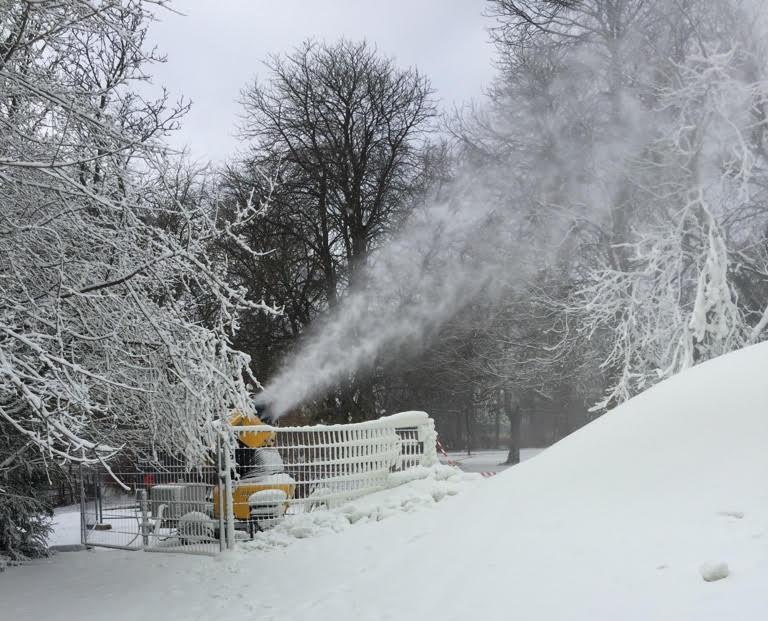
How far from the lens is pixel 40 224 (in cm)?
641

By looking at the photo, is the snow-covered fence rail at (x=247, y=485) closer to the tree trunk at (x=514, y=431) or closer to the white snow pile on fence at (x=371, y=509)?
the white snow pile on fence at (x=371, y=509)

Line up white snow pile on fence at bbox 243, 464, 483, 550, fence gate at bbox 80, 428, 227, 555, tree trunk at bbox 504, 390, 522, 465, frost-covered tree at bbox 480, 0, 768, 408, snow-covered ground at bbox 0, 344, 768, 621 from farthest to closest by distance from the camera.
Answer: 1. tree trunk at bbox 504, 390, 522, 465
2. frost-covered tree at bbox 480, 0, 768, 408
3. fence gate at bbox 80, 428, 227, 555
4. white snow pile on fence at bbox 243, 464, 483, 550
5. snow-covered ground at bbox 0, 344, 768, 621

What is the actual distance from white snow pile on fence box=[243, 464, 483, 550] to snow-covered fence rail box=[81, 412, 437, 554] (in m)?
0.27

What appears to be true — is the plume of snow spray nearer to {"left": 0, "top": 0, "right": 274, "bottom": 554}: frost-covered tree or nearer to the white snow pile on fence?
the white snow pile on fence

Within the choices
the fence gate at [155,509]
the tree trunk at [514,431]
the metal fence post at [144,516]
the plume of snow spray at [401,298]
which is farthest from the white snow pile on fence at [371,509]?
the tree trunk at [514,431]

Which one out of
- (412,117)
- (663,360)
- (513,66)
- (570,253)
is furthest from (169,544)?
(412,117)

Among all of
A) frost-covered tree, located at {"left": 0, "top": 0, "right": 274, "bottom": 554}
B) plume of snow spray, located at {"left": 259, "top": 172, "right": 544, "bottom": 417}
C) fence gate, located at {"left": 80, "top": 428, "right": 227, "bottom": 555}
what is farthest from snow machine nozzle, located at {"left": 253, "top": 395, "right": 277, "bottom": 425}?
frost-covered tree, located at {"left": 0, "top": 0, "right": 274, "bottom": 554}

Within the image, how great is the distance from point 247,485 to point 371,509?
161 cm

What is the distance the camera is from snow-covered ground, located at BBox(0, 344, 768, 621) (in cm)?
466

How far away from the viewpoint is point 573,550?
5277mm

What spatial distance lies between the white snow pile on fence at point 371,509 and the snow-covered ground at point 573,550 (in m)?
0.68

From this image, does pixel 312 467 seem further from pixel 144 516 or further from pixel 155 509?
pixel 144 516

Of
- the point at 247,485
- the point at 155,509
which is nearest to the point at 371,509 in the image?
the point at 247,485

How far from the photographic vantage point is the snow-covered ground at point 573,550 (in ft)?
15.3
